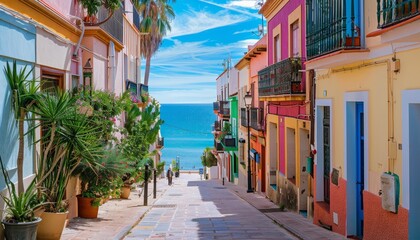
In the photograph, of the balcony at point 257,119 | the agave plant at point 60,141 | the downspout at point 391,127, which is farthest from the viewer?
the balcony at point 257,119

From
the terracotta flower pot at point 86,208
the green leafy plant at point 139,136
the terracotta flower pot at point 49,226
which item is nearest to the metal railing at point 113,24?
the green leafy plant at point 139,136

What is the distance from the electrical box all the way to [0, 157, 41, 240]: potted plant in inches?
213

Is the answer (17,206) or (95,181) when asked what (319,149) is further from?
(17,206)

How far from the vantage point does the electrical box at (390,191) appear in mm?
8703

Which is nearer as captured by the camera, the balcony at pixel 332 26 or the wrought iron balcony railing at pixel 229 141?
the balcony at pixel 332 26

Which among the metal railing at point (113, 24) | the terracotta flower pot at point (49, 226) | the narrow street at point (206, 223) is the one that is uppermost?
the metal railing at point (113, 24)

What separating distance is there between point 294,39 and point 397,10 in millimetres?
10459

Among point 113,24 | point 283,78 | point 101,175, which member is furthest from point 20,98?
point 283,78

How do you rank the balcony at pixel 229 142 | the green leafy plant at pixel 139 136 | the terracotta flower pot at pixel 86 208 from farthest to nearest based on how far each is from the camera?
the balcony at pixel 229 142 < the green leafy plant at pixel 139 136 < the terracotta flower pot at pixel 86 208

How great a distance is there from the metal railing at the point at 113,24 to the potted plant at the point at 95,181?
14.8 feet

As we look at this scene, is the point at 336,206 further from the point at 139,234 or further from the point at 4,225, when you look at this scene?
the point at 4,225

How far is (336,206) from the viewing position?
12.4 metres

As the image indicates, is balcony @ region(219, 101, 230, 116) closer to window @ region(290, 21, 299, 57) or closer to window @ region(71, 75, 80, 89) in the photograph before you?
window @ region(290, 21, 299, 57)

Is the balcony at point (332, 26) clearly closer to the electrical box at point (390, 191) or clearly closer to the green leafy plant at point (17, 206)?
the electrical box at point (390, 191)
